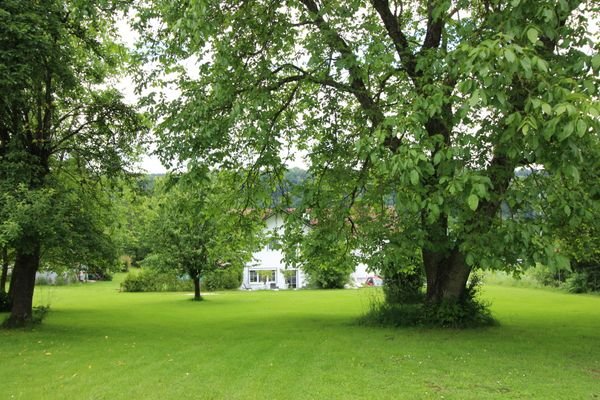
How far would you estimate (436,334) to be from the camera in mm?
12562

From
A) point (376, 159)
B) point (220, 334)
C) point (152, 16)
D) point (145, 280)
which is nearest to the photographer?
point (376, 159)

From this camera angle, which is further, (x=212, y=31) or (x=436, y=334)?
(x=436, y=334)

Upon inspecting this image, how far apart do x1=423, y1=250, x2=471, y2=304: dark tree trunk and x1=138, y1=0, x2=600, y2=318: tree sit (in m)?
0.04

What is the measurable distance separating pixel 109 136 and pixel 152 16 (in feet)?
20.9

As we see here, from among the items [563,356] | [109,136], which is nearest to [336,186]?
[563,356]

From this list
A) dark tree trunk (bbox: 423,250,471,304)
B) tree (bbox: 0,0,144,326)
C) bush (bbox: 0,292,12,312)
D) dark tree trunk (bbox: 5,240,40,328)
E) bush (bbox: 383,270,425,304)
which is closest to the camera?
tree (bbox: 0,0,144,326)

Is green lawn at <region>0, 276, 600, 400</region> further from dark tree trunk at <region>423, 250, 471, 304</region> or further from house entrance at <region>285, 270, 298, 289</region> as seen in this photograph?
house entrance at <region>285, 270, 298, 289</region>

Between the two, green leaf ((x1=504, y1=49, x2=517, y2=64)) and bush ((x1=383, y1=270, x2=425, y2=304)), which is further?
bush ((x1=383, y1=270, x2=425, y2=304))

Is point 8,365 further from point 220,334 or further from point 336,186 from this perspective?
point 336,186

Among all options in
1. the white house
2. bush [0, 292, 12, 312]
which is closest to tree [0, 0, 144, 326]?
bush [0, 292, 12, 312]

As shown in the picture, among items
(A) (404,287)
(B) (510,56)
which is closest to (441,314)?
(A) (404,287)

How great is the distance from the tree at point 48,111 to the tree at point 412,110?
308cm

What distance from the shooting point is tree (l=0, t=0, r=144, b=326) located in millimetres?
11867

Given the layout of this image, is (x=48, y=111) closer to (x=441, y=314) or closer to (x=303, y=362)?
(x=303, y=362)
